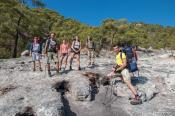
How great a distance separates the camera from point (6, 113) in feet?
→ 48.8

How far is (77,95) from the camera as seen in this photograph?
56.1 feet

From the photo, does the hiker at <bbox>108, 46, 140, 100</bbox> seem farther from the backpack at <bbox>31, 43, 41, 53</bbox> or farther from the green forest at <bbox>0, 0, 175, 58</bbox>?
the green forest at <bbox>0, 0, 175, 58</bbox>

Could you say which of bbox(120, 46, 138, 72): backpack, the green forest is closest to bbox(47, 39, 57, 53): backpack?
bbox(120, 46, 138, 72): backpack

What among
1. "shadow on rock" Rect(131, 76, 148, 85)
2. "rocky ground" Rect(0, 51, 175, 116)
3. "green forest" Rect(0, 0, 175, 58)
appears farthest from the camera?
"green forest" Rect(0, 0, 175, 58)

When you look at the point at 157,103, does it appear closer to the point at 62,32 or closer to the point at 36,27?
the point at 36,27

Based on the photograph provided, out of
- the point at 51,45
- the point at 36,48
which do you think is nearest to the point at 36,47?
the point at 36,48

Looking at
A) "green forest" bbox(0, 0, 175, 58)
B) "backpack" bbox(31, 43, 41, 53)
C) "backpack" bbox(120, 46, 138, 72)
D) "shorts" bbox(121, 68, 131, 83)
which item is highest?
"green forest" bbox(0, 0, 175, 58)

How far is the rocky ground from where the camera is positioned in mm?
15484

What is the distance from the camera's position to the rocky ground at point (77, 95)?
50.8 feet

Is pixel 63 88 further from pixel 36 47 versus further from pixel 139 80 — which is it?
pixel 139 80

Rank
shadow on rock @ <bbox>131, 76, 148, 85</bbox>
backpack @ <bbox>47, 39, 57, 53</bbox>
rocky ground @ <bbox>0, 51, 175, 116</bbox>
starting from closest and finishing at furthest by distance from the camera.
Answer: rocky ground @ <bbox>0, 51, 175, 116</bbox>, backpack @ <bbox>47, 39, 57, 53</bbox>, shadow on rock @ <bbox>131, 76, 148, 85</bbox>

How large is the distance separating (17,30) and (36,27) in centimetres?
→ 284

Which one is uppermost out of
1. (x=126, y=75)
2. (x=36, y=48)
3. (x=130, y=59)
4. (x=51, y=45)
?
(x=51, y=45)

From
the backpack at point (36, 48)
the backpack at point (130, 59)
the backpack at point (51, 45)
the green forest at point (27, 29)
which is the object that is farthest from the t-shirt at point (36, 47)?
the green forest at point (27, 29)
